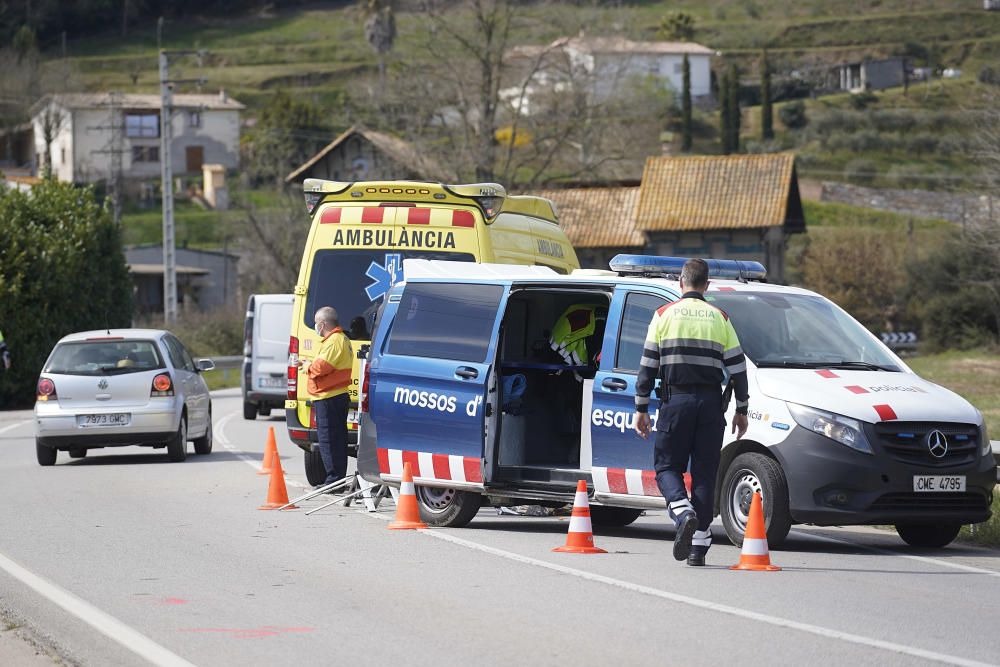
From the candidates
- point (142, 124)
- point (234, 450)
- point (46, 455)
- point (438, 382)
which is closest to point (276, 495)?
point (438, 382)

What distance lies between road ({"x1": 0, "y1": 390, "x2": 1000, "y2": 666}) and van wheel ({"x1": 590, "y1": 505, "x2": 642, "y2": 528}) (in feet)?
0.74

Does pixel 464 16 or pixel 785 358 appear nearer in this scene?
pixel 785 358

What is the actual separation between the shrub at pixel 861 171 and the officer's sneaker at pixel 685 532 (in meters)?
90.1

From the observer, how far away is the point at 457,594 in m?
9.30

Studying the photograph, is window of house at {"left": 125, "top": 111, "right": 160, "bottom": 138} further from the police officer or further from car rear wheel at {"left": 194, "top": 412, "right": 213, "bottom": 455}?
the police officer

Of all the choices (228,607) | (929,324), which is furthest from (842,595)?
(929,324)

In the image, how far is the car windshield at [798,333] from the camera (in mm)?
11508

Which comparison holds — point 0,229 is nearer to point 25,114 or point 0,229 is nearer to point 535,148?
point 535,148

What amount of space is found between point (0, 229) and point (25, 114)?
81962 millimetres

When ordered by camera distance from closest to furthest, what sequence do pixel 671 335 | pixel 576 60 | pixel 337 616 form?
pixel 337 616, pixel 671 335, pixel 576 60

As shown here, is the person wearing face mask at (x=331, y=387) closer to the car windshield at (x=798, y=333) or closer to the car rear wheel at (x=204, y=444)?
the car windshield at (x=798, y=333)

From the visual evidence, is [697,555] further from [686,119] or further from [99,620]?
[686,119]

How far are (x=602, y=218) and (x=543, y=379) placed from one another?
5385cm

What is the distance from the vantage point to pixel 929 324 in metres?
57.6
